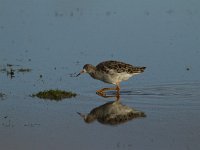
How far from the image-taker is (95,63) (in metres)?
20.1

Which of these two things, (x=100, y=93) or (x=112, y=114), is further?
(x=100, y=93)

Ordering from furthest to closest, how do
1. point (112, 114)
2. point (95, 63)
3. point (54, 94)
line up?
point (95, 63)
point (54, 94)
point (112, 114)

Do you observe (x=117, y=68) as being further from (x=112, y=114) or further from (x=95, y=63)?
(x=95, y=63)

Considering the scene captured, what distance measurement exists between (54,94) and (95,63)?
475 cm

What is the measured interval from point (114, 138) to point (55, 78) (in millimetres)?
6381

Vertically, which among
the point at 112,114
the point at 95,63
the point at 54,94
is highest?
the point at 95,63

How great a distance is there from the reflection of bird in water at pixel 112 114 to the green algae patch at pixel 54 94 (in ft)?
3.80

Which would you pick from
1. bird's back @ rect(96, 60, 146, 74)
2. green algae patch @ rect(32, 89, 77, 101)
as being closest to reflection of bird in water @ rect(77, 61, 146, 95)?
bird's back @ rect(96, 60, 146, 74)

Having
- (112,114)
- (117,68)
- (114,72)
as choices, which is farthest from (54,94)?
(112,114)

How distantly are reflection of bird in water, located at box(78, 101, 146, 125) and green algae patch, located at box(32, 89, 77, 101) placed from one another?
3.80 ft

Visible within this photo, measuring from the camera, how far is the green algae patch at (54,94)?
50.6 feet

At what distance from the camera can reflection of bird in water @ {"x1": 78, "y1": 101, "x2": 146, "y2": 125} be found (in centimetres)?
1334

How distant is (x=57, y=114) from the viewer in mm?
13828

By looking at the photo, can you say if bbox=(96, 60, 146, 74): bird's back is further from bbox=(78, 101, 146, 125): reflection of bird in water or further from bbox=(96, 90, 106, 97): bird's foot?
bbox=(78, 101, 146, 125): reflection of bird in water
